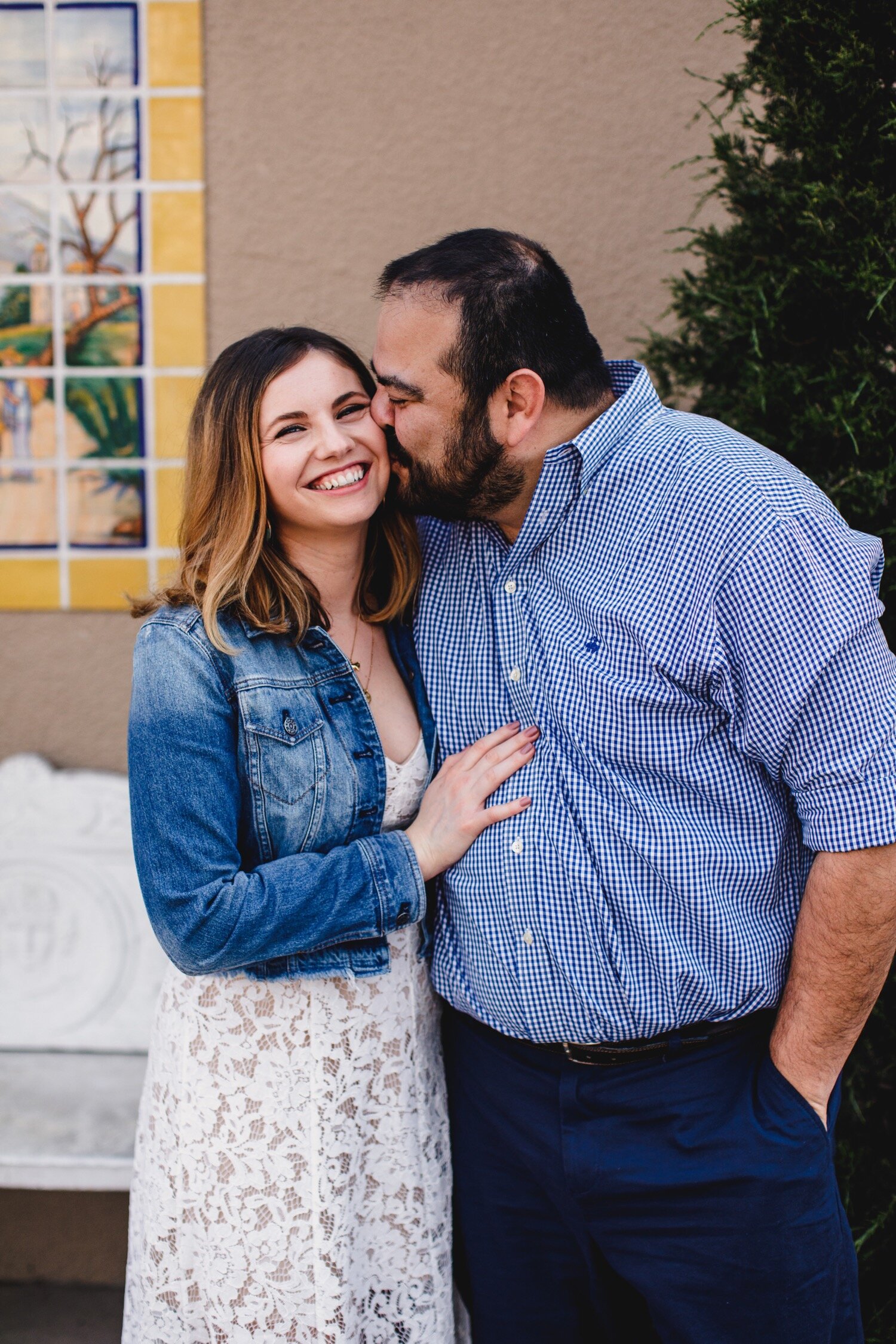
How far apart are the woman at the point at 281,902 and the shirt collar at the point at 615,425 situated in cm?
40

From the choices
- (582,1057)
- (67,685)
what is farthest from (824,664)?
(67,685)

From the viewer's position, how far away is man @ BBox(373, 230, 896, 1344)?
1.54 m

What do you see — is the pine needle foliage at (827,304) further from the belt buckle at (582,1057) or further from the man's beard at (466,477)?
the belt buckle at (582,1057)

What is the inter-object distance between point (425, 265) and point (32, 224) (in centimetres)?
165

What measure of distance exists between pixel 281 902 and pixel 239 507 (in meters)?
0.70

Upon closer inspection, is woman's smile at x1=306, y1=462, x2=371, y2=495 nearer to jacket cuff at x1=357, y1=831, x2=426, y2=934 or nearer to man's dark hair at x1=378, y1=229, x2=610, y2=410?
man's dark hair at x1=378, y1=229, x2=610, y2=410

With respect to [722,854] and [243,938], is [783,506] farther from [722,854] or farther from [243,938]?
[243,938]

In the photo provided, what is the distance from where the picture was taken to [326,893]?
5.48 ft

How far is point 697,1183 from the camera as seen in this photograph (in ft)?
5.50

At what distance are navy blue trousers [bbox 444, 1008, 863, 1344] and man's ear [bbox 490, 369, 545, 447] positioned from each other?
108cm

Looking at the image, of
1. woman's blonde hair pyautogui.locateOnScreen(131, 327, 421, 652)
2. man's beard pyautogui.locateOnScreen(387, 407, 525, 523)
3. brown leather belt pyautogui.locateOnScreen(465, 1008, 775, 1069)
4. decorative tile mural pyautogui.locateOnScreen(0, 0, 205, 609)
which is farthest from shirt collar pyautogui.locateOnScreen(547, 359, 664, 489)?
decorative tile mural pyautogui.locateOnScreen(0, 0, 205, 609)

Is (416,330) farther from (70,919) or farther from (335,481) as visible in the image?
(70,919)

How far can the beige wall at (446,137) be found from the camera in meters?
2.74

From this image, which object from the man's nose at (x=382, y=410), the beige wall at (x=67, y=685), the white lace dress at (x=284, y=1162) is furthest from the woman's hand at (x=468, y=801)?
the beige wall at (x=67, y=685)
